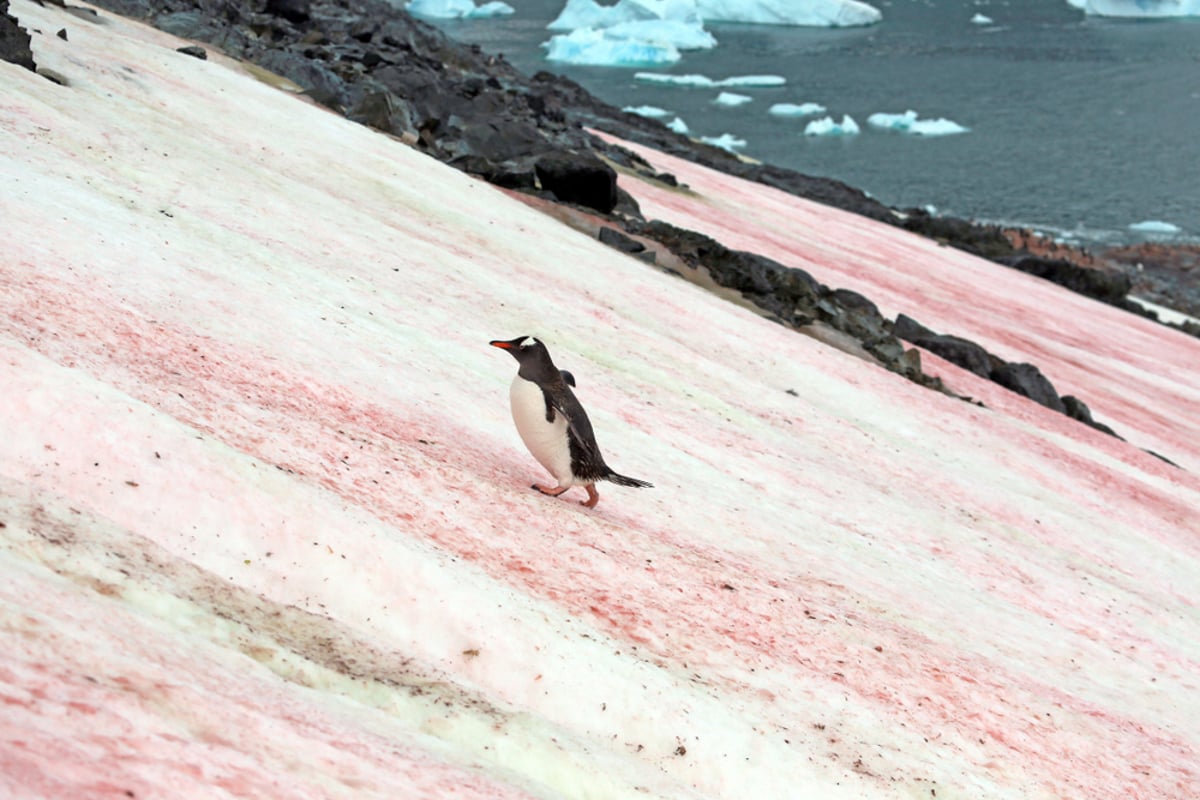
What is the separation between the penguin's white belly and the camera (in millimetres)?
9984

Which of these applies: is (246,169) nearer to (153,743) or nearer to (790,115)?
(153,743)

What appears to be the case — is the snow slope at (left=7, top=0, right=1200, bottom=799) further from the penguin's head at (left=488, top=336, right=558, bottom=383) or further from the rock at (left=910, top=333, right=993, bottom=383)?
the rock at (left=910, top=333, right=993, bottom=383)

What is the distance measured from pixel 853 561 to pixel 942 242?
44.4 metres

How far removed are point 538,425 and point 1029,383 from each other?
69.4 ft

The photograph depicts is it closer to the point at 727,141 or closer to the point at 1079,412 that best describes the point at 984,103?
the point at 727,141

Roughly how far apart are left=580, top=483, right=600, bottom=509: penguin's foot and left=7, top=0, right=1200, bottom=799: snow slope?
20cm

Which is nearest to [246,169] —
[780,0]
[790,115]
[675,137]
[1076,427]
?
[1076,427]

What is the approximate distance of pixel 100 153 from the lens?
49.5ft

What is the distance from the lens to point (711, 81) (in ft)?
360

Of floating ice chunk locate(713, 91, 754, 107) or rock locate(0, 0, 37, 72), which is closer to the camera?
rock locate(0, 0, 37, 72)

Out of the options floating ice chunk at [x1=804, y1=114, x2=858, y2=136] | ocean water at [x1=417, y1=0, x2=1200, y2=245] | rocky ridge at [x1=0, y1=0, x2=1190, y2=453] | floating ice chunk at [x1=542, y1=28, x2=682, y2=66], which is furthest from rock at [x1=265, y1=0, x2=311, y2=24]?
floating ice chunk at [x1=542, y1=28, x2=682, y2=66]

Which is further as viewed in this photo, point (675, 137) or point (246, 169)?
point (675, 137)

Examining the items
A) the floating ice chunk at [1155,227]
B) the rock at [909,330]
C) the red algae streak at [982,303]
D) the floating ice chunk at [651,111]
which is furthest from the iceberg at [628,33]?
the rock at [909,330]

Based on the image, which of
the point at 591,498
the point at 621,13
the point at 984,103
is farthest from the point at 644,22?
the point at 591,498
